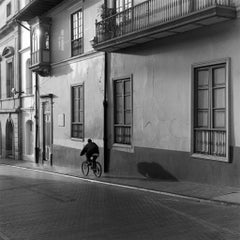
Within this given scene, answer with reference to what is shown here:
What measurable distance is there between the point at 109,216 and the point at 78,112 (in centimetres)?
1198

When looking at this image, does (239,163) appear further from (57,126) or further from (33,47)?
(33,47)

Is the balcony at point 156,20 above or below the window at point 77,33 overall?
below

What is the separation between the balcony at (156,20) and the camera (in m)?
11.7

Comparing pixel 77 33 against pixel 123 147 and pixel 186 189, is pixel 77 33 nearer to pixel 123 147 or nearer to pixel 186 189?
pixel 123 147

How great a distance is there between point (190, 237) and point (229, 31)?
6.42 m

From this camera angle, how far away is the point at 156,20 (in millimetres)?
13891

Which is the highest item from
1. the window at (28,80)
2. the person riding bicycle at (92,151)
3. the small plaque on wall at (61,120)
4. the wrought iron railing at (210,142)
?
the window at (28,80)

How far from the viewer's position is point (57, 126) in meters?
22.8

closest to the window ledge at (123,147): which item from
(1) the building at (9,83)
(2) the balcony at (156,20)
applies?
(2) the balcony at (156,20)

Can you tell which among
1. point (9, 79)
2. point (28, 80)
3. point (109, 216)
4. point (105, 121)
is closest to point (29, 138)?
point (28, 80)

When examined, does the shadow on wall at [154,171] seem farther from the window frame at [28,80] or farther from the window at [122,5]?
the window frame at [28,80]

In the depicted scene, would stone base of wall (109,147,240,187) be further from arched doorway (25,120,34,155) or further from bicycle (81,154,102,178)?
arched doorway (25,120,34,155)

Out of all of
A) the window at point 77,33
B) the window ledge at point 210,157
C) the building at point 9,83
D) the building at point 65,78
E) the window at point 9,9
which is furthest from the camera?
the window at point 9,9

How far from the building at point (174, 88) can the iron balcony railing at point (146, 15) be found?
29 millimetres
